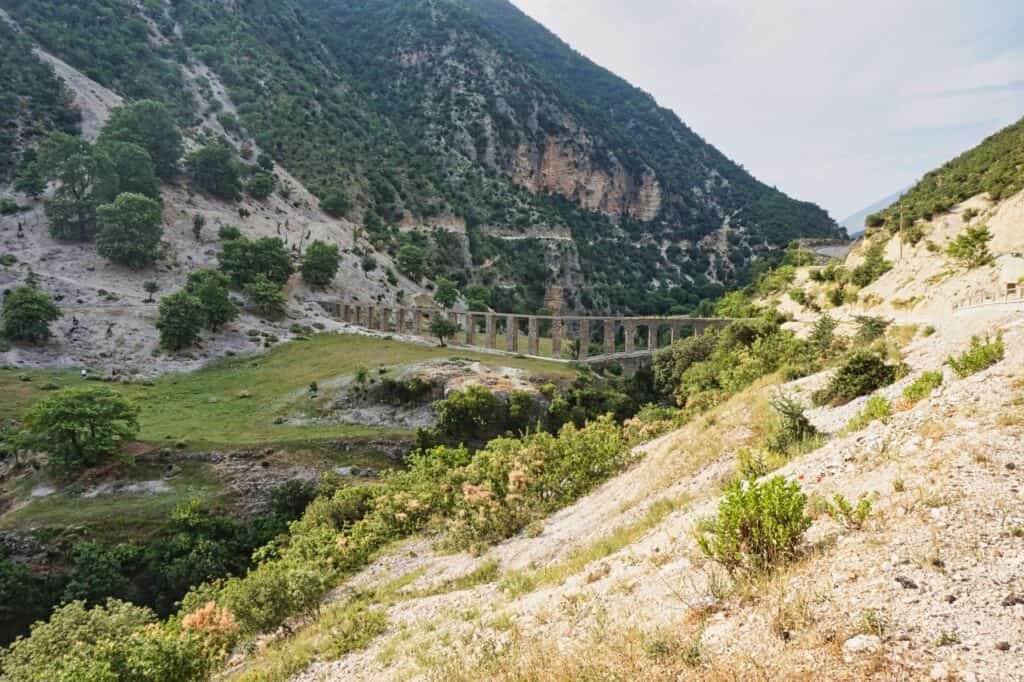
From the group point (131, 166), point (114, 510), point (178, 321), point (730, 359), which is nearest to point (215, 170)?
point (131, 166)

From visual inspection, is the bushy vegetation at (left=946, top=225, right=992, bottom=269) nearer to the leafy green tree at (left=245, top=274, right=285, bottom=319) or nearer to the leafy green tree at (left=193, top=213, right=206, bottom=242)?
the leafy green tree at (left=245, top=274, right=285, bottom=319)

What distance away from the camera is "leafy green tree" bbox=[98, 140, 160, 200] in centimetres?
7338

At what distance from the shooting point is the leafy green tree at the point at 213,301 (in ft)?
195

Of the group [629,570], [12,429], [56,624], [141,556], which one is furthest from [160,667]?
[12,429]

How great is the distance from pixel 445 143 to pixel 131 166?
77.2 metres

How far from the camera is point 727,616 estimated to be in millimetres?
5301

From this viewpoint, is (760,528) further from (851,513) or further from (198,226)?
(198,226)

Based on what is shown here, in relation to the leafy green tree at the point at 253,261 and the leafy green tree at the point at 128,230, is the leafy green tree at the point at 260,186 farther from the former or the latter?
the leafy green tree at the point at 128,230

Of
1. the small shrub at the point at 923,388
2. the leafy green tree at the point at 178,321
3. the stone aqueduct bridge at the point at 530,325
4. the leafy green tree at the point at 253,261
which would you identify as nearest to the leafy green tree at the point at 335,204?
the leafy green tree at the point at 253,261

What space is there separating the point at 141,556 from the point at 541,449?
2250 cm

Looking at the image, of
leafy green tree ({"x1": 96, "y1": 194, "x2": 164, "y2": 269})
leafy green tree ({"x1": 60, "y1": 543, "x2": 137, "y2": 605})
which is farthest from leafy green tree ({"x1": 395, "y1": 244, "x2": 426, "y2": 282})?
leafy green tree ({"x1": 60, "y1": 543, "x2": 137, "y2": 605})

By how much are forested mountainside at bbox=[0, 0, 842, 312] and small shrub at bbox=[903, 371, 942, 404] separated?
301ft

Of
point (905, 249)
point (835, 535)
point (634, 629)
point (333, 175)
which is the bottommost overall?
point (634, 629)

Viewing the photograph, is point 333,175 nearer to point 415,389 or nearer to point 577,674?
point 415,389
